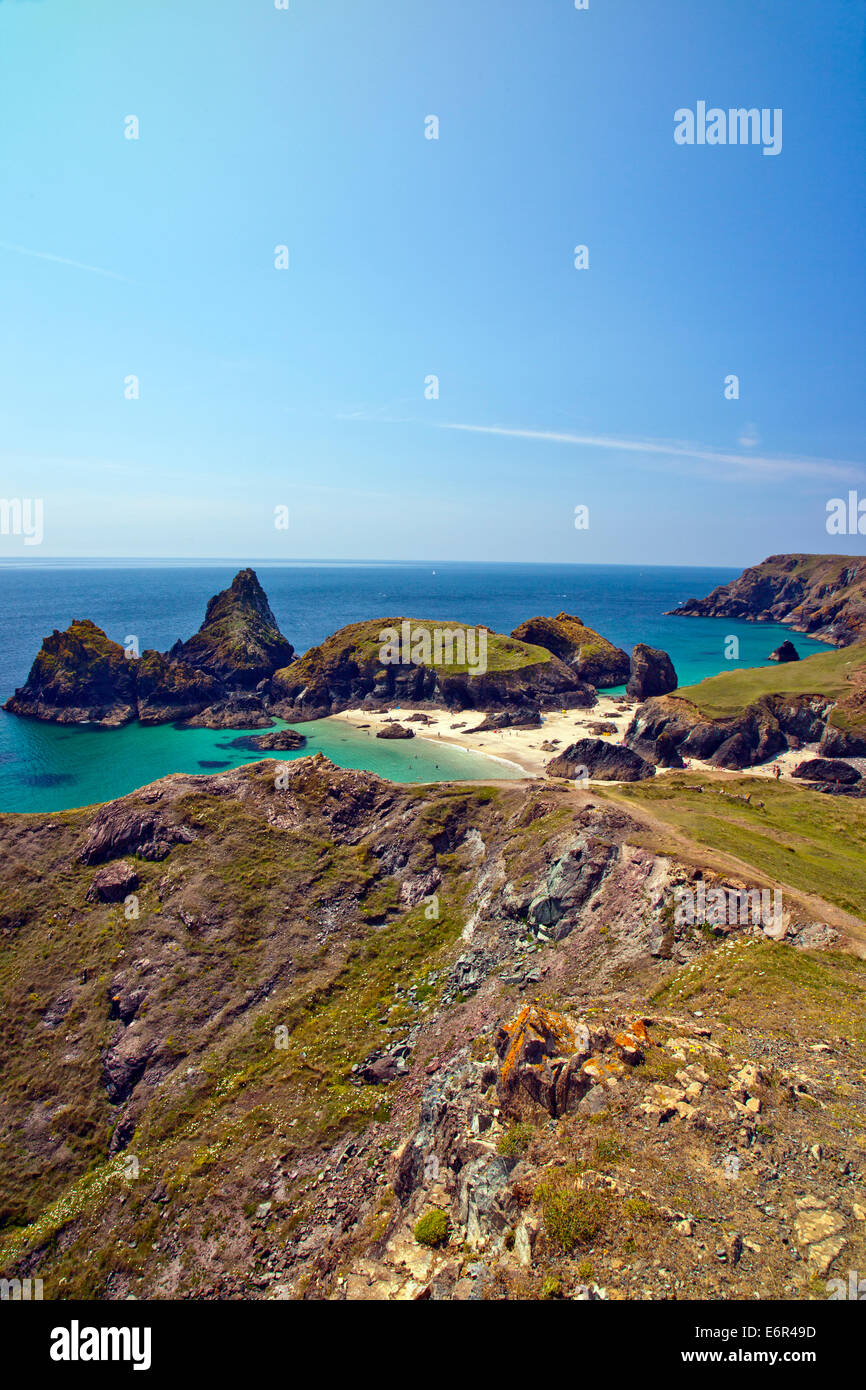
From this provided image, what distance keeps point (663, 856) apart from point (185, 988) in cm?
2749

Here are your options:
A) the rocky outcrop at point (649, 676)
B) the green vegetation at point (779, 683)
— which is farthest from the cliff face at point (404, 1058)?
the rocky outcrop at point (649, 676)

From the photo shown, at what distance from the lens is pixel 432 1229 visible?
16.1m

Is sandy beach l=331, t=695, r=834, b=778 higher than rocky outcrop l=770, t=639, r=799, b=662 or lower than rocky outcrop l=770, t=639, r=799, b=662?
lower

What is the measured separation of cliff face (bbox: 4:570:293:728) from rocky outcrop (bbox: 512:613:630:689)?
2426 inches

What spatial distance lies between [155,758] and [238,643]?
42.4 metres

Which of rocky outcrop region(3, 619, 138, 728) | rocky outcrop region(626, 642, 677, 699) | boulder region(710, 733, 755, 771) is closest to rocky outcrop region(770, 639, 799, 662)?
rocky outcrop region(626, 642, 677, 699)

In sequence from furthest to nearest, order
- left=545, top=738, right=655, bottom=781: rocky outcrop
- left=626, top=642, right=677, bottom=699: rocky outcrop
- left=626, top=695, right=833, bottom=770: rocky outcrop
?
1. left=626, top=642, right=677, bottom=699: rocky outcrop
2. left=626, top=695, right=833, bottom=770: rocky outcrop
3. left=545, top=738, right=655, bottom=781: rocky outcrop

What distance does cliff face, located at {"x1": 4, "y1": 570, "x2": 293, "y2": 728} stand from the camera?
101 m

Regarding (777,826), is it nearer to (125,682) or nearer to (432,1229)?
(432,1229)

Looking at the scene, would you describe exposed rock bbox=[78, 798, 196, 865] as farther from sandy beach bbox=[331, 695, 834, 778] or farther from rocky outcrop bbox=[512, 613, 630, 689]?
rocky outcrop bbox=[512, 613, 630, 689]

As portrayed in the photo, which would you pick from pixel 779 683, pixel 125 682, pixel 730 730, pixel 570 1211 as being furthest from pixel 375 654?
pixel 570 1211

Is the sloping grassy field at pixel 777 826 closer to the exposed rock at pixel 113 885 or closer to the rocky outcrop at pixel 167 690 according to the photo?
the exposed rock at pixel 113 885

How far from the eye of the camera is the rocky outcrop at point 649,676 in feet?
369

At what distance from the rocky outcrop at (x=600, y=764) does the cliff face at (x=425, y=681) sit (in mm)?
28785
